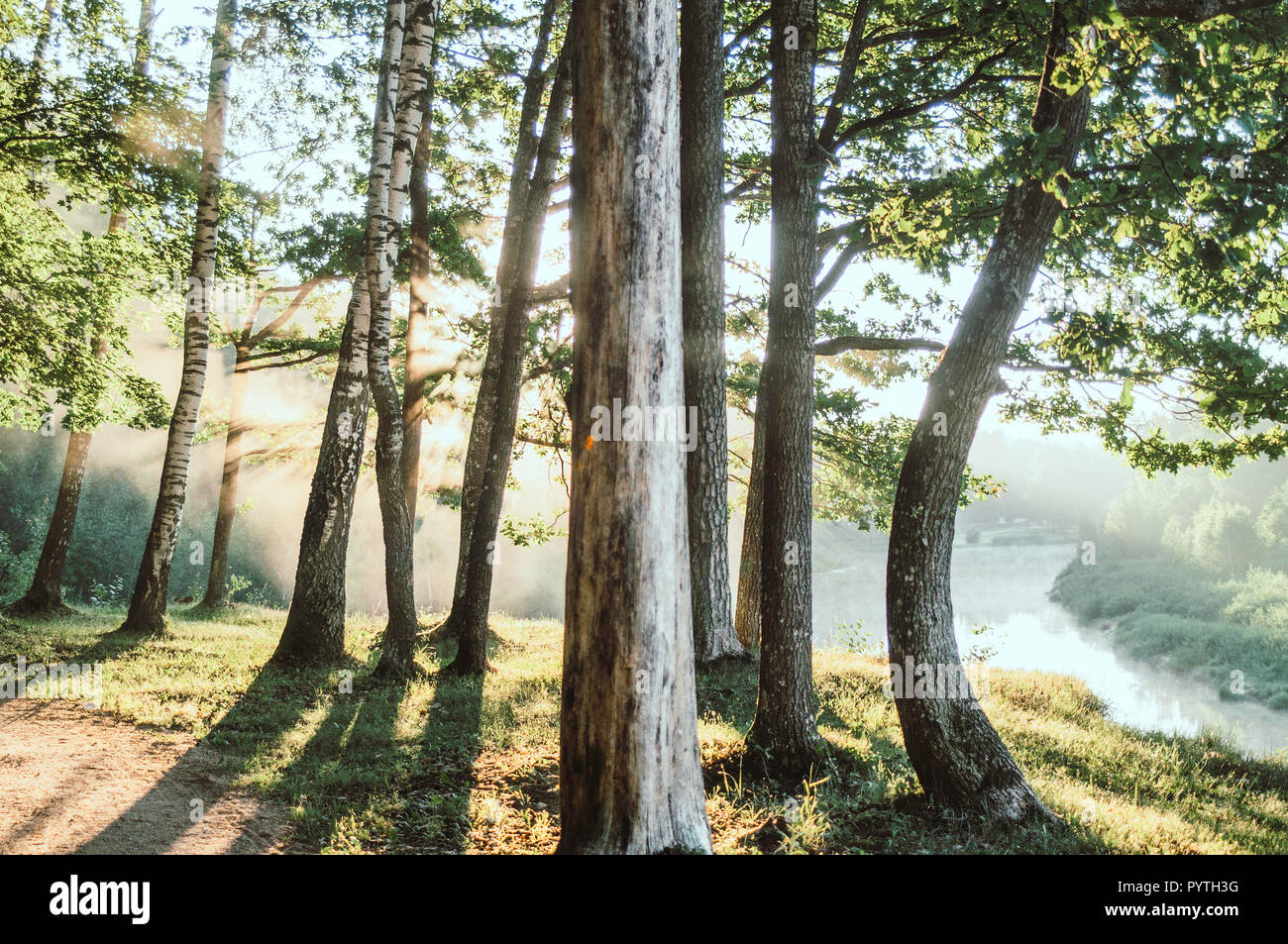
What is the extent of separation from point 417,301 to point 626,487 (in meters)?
8.64

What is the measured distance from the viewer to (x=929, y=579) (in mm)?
5391

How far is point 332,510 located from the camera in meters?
9.51

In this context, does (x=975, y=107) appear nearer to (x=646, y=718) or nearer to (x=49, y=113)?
(x=646, y=718)

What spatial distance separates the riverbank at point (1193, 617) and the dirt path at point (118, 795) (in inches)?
1394

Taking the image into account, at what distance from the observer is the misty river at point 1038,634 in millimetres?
17969

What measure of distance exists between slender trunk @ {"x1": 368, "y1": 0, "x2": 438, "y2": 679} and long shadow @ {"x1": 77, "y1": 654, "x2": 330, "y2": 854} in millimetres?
1262

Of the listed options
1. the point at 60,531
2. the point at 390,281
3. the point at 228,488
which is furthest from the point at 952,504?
the point at 228,488

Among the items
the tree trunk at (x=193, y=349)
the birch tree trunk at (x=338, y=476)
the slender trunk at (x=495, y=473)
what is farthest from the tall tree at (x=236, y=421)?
the slender trunk at (x=495, y=473)

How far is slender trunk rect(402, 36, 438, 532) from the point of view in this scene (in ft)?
33.9

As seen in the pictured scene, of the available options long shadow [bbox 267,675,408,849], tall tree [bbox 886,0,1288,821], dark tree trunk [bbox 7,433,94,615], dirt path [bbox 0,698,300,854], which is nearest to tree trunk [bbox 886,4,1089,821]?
tall tree [bbox 886,0,1288,821]

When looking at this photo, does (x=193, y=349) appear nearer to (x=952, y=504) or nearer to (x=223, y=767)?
(x=223, y=767)
